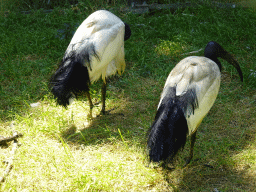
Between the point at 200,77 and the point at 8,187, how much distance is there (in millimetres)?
2153

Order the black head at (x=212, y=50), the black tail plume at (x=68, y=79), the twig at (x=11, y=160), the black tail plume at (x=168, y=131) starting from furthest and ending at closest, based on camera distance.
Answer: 1. the black head at (x=212, y=50)
2. the black tail plume at (x=68, y=79)
3. the twig at (x=11, y=160)
4. the black tail plume at (x=168, y=131)

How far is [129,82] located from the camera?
4.92 meters

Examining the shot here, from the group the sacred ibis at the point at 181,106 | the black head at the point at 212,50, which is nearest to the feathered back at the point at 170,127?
the sacred ibis at the point at 181,106

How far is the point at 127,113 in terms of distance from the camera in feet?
14.3

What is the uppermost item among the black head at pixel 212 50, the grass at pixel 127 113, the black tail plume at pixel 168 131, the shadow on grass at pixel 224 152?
the black head at pixel 212 50

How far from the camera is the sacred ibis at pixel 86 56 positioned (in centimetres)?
375

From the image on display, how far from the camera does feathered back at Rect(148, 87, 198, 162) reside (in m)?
2.88

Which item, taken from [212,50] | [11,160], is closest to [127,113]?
[212,50]

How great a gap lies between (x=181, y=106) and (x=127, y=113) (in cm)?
148

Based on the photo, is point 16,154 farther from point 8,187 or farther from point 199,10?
point 199,10

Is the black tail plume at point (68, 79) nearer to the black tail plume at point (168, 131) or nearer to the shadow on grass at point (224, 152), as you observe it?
the black tail plume at point (168, 131)

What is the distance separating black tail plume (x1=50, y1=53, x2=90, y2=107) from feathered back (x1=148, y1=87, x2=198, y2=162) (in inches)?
47.9

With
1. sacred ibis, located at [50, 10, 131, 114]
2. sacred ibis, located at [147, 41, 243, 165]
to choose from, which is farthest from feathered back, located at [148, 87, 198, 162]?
sacred ibis, located at [50, 10, 131, 114]

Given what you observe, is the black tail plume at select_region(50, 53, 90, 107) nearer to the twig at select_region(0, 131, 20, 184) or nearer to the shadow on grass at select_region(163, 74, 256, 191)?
the twig at select_region(0, 131, 20, 184)
